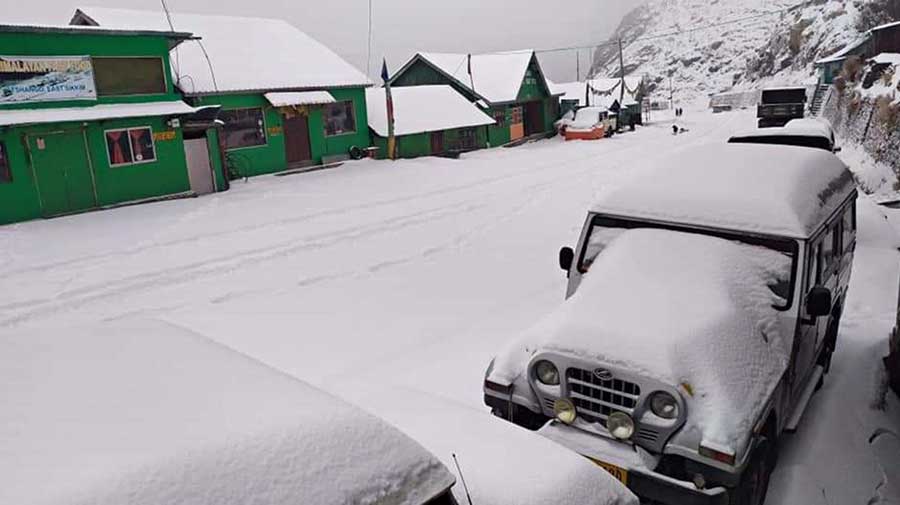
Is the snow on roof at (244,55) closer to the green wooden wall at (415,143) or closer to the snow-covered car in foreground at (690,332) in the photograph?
the green wooden wall at (415,143)

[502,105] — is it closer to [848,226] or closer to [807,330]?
[848,226]

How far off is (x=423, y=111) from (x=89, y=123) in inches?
672

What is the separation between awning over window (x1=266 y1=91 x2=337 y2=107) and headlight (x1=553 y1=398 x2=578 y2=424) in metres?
22.1

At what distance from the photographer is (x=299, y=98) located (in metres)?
25.0

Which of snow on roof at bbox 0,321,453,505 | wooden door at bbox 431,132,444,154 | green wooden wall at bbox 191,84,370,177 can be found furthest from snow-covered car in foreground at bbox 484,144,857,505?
wooden door at bbox 431,132,444,154

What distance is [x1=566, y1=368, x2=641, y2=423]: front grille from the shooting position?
13.4 ft

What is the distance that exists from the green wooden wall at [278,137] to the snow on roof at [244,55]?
1.71 feet

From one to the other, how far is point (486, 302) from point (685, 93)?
125m

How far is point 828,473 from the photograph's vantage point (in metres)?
4.78

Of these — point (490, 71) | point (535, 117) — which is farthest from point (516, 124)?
point (490, 71)

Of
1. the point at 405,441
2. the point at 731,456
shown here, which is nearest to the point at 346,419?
the point at 405,441

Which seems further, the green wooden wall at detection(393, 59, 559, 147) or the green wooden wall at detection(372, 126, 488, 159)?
the green wooden wall at detection(393, 59, 559, 147)

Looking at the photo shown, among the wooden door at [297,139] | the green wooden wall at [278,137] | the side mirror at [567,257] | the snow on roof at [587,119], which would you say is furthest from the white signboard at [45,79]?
the snow on roof at [587,119]

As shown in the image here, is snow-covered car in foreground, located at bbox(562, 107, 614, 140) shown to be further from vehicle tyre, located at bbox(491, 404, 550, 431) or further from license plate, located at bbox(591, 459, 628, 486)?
license plate, located at bbox(591, 459, 628, 486)
